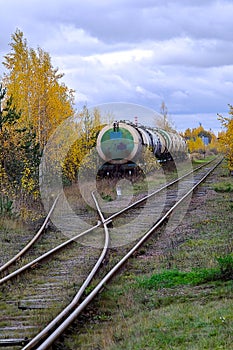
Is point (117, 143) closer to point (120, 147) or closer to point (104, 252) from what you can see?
point (120, 147)

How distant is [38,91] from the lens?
28.4 m

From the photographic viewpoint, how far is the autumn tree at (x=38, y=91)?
1089 inches

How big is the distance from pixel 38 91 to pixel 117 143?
4.71 m

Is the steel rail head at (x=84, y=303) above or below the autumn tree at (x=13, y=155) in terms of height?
below

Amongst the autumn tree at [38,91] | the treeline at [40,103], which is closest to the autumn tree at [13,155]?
the treeline at [40,103]

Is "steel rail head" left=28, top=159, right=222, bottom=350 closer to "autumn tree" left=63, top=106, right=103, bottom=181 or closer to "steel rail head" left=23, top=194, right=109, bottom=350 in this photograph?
"steel rail head" left=23, top=194, right=109, bottom=350

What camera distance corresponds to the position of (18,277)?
31.6 ft

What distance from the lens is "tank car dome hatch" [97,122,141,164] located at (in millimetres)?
28109

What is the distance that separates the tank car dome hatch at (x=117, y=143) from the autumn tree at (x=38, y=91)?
2243mm

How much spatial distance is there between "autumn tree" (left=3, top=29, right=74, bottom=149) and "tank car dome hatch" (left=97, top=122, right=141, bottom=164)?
224 centimetres

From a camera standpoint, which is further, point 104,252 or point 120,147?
point 120,147

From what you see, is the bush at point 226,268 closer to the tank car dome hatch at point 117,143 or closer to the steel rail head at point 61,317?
the steel rail head at point 61,317

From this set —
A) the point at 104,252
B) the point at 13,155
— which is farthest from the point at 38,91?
the point at 104,252

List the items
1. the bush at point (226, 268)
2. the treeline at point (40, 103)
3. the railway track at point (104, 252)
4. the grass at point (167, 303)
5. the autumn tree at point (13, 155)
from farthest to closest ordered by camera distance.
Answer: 1. the treeline at point (40, 103)
2. the autumn tree at point (13, 155)
3. the bush at point (226, 268)
4. the railway track at point (104, 252)
5. the grass at point (167, 303)
